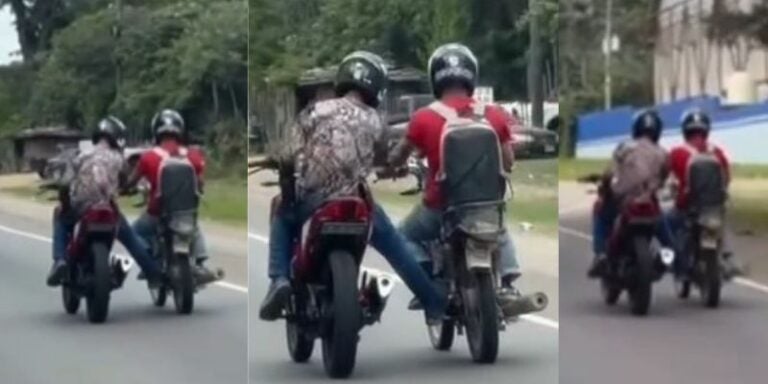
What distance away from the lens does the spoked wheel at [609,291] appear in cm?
467

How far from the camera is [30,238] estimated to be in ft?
17.0

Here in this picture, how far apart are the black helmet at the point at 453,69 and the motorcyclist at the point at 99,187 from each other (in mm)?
1010

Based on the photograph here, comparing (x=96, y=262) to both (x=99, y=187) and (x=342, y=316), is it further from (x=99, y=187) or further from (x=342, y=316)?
(x=342, y=316)

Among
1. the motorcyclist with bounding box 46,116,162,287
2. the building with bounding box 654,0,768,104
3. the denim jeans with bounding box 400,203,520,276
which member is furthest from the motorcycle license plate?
the motorcyclist with bounding box 46,116,162,287

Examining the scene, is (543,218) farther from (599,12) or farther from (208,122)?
(208,122)

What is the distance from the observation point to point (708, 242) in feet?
15.2

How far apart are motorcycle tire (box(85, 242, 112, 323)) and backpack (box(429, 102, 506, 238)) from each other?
1153 mm

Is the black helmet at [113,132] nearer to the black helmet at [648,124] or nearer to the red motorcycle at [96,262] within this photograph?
the red motorcycle at [96,262]

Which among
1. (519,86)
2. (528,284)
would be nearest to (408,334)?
(528,284)

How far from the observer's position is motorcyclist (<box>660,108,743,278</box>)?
15.1ft

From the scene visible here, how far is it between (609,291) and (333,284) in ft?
2.62

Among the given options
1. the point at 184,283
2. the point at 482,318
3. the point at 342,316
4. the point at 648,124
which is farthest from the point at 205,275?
the point at 648,124

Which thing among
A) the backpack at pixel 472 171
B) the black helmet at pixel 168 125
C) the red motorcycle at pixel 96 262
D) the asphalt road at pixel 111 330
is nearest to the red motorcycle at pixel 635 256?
the backpack at pixel 472 171

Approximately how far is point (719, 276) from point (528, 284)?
55 cm
